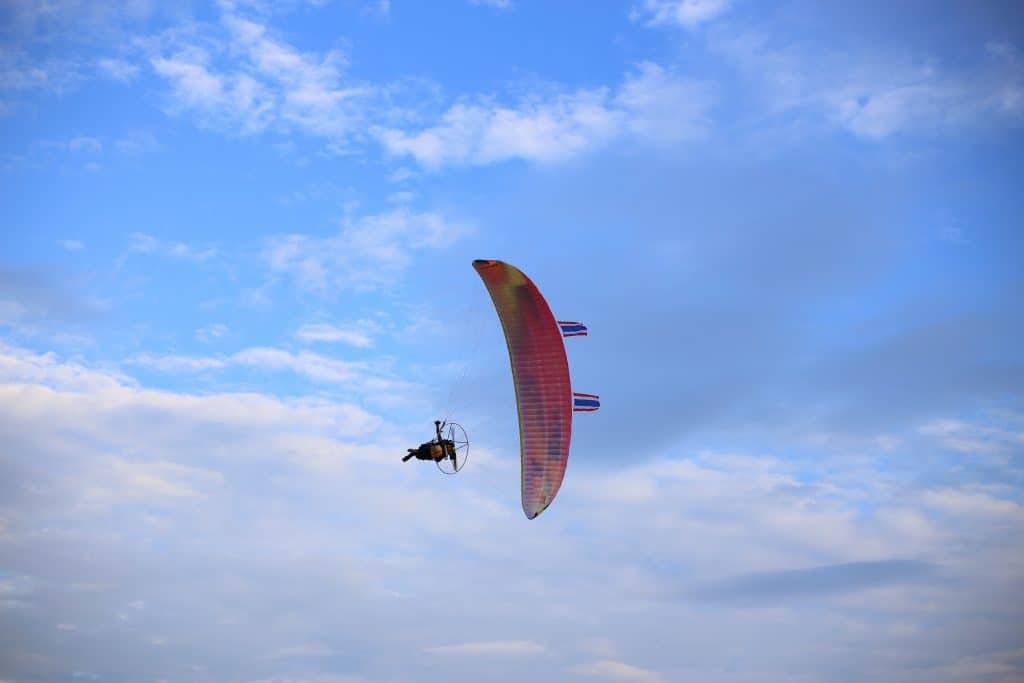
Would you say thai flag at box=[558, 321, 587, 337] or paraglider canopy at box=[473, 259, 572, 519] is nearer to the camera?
paraglider canopy at box=[473, 259, 572, 519]

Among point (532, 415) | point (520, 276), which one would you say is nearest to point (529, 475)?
point (532, 415)

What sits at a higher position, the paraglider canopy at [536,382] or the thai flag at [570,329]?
the thai flag at [570,329]

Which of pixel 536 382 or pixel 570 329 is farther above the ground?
pixel 570 329

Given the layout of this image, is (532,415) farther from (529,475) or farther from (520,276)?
(520,276)

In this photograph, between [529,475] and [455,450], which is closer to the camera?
[529,475]

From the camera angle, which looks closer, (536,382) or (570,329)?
(536,382)

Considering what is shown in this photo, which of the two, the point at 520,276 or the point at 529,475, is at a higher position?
the point at 520,276

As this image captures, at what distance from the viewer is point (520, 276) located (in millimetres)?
75062

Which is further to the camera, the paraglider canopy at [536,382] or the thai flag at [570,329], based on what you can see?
the thai flag at [570,329]

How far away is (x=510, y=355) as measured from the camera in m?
77.2

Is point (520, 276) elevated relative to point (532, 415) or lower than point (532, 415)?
elevated

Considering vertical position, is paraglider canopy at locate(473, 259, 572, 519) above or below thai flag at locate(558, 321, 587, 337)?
below

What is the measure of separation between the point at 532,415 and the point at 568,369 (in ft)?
11.2

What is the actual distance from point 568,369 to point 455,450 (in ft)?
31.1
